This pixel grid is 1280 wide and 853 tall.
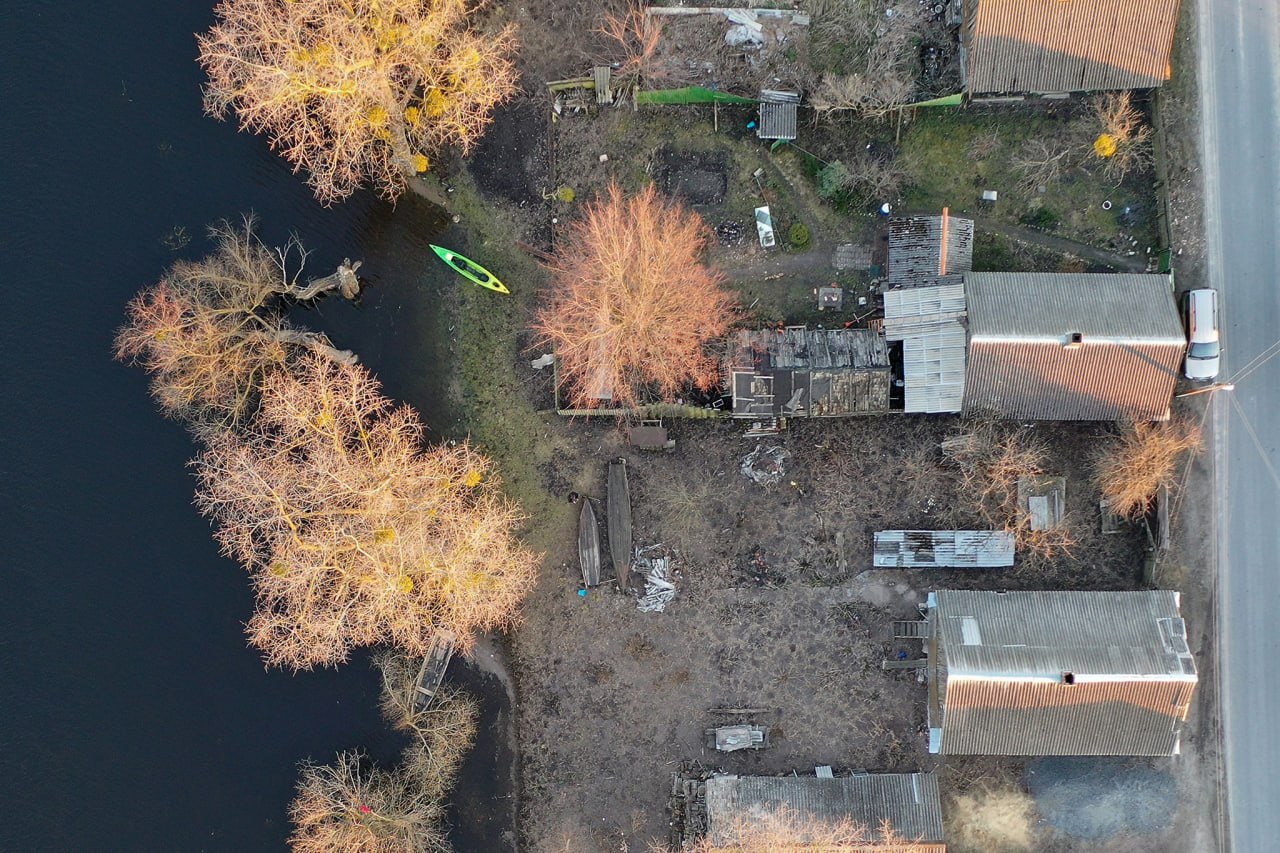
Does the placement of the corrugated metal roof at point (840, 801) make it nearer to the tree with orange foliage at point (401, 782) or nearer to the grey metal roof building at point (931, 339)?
the tree with orange foliage at point (401, 782)

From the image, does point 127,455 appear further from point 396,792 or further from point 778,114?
point 778,114

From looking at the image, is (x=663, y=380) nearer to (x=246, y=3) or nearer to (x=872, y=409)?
(x=872, y=409)

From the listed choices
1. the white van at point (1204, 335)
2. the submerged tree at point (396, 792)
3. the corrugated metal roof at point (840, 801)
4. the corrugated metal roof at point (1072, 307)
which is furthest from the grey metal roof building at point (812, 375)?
the submerged tree at point (396, 792)

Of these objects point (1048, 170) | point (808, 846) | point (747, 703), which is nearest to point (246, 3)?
point (1048, 170)

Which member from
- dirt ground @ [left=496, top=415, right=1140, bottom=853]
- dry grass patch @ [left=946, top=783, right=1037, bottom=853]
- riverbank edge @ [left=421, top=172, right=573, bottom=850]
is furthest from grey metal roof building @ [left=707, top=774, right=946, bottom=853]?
riverbank edge @ [left=421, top=172, right=573, bottom=850]

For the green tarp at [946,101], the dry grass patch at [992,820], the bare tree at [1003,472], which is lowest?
the dry grass patch at [992,820]

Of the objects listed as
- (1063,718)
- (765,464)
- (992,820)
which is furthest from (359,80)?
(992,820)
